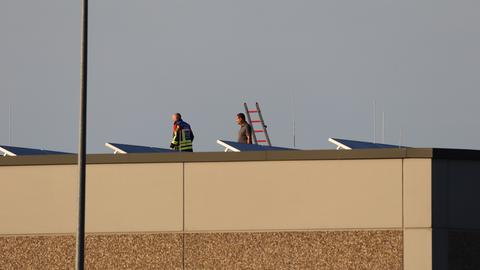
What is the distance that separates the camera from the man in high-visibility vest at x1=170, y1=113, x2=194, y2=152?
116ft

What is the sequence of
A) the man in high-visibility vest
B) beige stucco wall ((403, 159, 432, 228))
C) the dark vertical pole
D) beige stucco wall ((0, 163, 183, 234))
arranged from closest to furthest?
the dark vertical pole
beige stucco wall ((403, 159, 432, 228))
beige stucco wall ((0, 163, 183, 234))
the man in high-visibility vest

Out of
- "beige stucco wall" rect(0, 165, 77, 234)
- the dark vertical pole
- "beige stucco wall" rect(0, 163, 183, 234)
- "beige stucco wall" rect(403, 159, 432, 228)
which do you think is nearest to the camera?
the dark vertical pole

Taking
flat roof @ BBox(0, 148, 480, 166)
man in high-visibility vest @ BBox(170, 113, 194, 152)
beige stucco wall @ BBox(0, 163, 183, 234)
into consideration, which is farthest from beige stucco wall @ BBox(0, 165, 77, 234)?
man in high-visibility vest @ BBox(170, 113, 194, 152)

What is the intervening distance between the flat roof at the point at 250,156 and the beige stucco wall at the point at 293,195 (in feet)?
0.45

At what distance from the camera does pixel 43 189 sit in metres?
34.1

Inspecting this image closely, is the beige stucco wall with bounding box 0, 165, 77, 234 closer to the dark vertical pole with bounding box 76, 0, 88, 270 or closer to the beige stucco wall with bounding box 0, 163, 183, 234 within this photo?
the beige stucco wall with bounding box 0, 163, 183, 234

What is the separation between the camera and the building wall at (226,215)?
31969mm

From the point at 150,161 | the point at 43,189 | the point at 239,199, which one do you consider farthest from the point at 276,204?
the point at 43,189

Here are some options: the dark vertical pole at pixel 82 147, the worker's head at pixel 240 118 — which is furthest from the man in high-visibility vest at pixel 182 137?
the dark vertical pole at pixel 82 147

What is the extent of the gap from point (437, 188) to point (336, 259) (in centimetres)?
260

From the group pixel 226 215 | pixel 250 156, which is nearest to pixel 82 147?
pixel 250 156

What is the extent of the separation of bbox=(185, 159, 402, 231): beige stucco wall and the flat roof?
0.14 m

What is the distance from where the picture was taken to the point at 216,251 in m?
32.8

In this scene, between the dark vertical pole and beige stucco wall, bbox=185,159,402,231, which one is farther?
beige stucco wall, bbox=185,159,402,231
